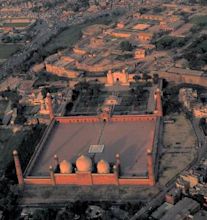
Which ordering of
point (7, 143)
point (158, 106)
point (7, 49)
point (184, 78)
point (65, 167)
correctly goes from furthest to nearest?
point (7, 49)
point (184, 78)
point (7, 143)
point (158, 106)
point (65, 167)

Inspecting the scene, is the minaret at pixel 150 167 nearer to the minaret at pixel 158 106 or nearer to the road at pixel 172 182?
the road at pixel 172 182

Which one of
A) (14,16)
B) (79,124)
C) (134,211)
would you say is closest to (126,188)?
(134,211)

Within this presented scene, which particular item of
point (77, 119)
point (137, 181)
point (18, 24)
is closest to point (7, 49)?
point (18, 24)

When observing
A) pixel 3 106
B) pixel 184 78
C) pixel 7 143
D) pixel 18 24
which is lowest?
pixel 18 24

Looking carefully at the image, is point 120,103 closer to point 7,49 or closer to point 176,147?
point 176,147

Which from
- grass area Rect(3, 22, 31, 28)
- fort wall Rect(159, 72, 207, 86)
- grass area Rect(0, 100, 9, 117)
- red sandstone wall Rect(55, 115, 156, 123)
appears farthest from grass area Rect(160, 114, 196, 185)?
grass area Rect(3, 22, 31, 28)
